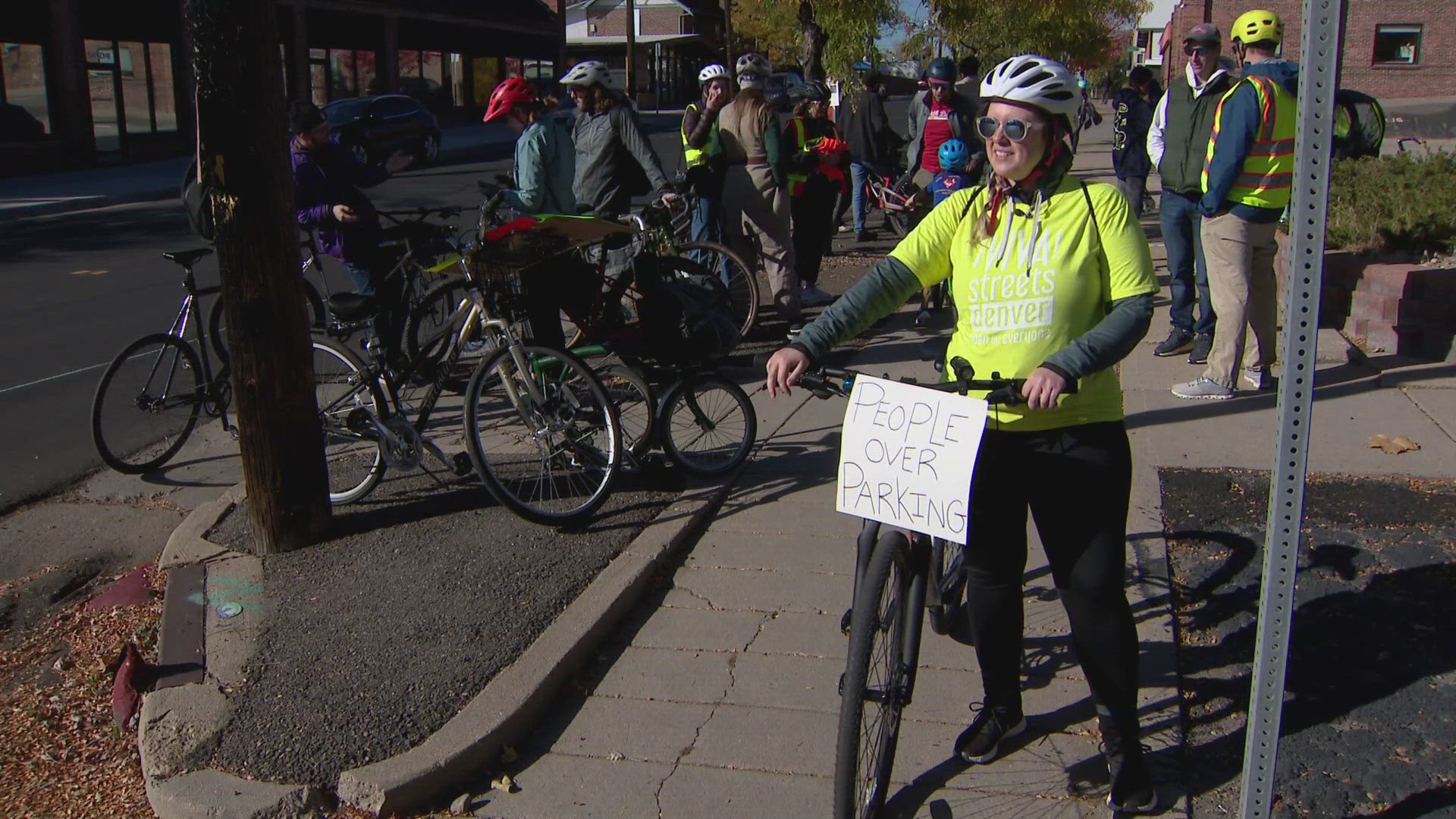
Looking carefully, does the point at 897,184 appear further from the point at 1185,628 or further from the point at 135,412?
the point at 1185,628

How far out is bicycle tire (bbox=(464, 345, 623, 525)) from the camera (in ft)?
17.0

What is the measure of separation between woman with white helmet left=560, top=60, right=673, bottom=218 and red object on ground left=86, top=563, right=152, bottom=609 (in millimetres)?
3662

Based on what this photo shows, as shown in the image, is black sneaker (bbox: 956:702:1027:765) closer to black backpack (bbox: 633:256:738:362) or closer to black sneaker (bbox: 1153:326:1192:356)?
black backpack (bbox: 633:256:738:362)

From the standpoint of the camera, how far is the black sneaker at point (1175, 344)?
8.13 m

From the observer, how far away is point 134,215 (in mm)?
19109

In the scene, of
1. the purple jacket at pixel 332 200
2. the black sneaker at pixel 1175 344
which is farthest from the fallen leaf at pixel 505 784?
the black sneaker at pixel 1175 344

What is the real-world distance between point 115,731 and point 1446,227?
883 centimetres

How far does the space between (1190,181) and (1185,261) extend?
3.08 ft

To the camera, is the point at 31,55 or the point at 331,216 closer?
the point at 331,216

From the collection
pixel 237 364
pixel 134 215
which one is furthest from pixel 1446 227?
pixel 134 215

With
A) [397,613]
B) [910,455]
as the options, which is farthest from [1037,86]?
[397,613]

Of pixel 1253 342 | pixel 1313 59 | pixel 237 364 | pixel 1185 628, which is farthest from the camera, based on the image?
pixel 1253 342

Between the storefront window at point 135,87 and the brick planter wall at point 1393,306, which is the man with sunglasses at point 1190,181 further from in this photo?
the storefront window at point 135,87

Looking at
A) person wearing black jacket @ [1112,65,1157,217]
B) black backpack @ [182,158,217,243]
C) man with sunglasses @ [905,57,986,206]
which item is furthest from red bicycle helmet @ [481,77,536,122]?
person wearing black jacket @ [1112,65,1157,217]
